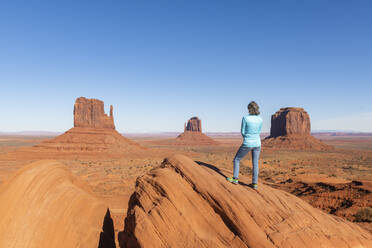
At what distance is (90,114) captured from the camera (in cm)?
5638

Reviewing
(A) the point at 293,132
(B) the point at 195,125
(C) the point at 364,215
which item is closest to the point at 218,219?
(C) the point at 364,215

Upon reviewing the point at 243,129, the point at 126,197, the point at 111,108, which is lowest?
the point at 126,197

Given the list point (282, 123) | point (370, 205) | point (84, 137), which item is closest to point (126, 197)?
point (370, 205)

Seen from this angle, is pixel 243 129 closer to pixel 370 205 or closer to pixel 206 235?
pixel 206 235

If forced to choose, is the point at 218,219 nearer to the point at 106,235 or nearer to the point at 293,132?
the point at 106,235

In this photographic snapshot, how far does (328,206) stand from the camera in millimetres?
10602

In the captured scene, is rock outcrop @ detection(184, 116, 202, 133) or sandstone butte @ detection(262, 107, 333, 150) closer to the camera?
sandstone butte @ detection(262, 107, 333, 150)

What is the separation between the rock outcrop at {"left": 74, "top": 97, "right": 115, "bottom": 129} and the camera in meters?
55.0

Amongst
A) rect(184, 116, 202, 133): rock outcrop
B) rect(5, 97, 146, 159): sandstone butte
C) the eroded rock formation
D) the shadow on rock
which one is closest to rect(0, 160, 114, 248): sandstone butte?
the shadow on rock

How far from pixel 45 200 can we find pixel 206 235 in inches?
130

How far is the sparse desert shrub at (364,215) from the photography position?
8578 millimetres

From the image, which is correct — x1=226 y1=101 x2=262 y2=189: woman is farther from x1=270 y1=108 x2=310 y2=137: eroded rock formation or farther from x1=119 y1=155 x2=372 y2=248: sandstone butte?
x1=270 y1=108 x2=310 y2=137: eroded rock formation

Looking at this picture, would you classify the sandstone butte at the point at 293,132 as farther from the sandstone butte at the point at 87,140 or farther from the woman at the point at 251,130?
the woman at the point at 251,130

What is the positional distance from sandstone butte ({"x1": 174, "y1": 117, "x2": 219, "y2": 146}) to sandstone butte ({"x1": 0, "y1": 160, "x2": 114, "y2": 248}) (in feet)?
317
